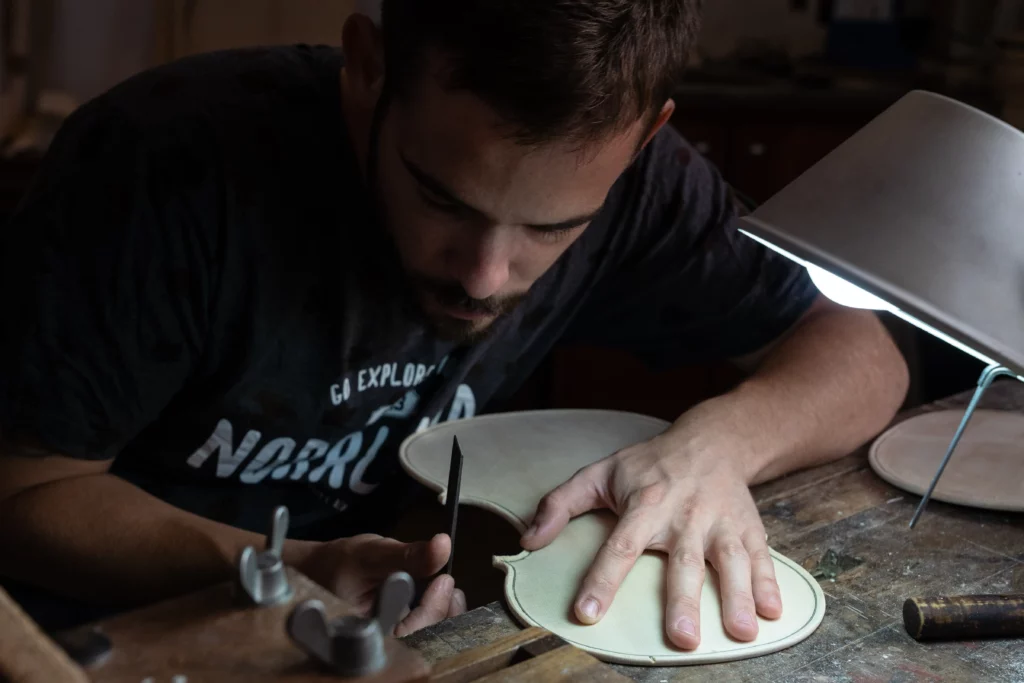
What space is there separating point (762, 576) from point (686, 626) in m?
0.12

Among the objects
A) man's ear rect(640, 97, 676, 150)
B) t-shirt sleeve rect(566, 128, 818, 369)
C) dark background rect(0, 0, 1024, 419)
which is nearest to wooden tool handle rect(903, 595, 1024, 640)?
man's ear rect(640, 97, 676, 150)

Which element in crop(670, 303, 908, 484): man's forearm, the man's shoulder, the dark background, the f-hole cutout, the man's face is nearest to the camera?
the man's face

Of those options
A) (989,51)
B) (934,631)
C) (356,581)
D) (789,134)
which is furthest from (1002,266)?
(989,51)

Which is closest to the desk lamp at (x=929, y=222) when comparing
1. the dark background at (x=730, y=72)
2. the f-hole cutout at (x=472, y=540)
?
the f-hole cutout at (x=472, y=540)

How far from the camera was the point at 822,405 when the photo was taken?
130 cm

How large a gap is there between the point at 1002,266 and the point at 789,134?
2.15 metres

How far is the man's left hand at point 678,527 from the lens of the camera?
37.3 inches

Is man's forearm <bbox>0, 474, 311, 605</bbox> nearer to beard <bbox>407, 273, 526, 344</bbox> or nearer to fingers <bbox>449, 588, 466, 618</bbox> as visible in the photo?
fingers <bbox>449, 588, 466, 618</bbox>

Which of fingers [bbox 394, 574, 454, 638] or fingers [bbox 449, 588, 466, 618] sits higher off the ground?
fingers [bbox 394, 574, 454, 638]

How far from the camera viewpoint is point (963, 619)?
919 mm

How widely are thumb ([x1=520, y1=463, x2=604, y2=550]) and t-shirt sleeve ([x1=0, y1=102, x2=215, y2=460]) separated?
42 cm

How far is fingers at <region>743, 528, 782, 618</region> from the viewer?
0.96 meters

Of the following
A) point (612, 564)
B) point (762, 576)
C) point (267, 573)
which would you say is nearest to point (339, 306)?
point (612, 564)

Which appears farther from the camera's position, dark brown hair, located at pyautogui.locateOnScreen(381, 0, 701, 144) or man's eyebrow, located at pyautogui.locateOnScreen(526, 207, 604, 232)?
man's eyebrow, located at pyautogui.locateOnScreen(526, 207, 604, 232)
